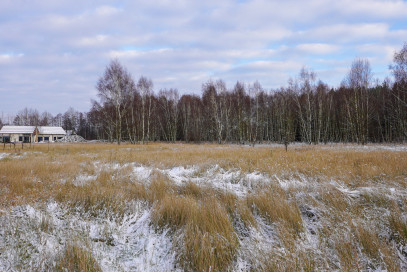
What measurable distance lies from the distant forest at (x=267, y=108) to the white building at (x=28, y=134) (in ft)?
102

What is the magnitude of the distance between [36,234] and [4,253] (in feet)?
1.34

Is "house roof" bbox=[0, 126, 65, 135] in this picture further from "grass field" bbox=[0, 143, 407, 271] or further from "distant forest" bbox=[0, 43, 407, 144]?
"grass field" bbox=[0, 143, 407, 271]

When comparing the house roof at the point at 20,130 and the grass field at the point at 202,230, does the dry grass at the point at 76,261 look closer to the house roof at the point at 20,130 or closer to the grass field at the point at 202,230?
the grass field at the point at 202,230

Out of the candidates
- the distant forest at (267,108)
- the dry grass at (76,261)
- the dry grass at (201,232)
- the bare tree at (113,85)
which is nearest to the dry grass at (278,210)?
the dry grass at (201,232)

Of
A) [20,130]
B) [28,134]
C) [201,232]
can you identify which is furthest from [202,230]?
[20,130]

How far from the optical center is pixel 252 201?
360 centimetres

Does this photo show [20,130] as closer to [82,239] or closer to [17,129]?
[17,129]

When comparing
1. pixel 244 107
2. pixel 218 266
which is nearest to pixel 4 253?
pixel 218 266

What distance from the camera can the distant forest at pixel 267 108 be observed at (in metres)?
23.6

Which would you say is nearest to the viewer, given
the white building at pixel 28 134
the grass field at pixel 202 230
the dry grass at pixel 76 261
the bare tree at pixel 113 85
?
the dry grass at pixel 76 261

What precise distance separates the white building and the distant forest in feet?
102

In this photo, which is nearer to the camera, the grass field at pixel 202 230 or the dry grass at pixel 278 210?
the grass field at pixel 202 230

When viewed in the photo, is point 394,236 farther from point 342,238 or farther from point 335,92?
point 335,92

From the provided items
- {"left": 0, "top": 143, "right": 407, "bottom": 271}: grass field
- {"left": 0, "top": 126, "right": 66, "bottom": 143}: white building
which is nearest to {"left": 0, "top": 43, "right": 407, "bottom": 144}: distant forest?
{"left": 0, "top": 143, "right": 407, "bottom": 271}: grass field
